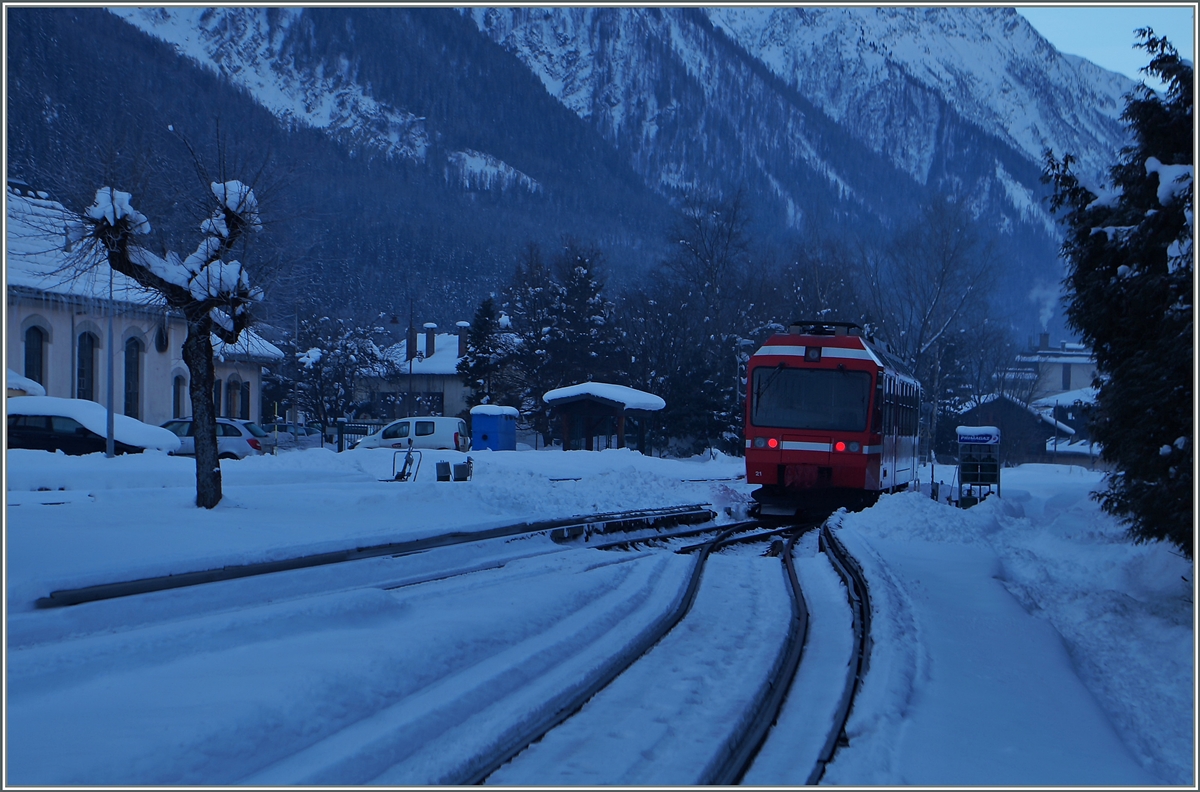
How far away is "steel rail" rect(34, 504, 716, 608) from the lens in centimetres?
880

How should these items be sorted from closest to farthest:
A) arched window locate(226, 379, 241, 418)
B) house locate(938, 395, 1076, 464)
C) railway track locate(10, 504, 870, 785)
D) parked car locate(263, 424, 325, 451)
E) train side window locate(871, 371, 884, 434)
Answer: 1. railway track locate(10, 504, 870, 785)
2. train side window locate(871, 371, 884, 434)
3. arched window locate(226, 379, 241, 418)
4. parked car locate(263, 424, 325, 451)
5. house locate(938, 395, 1076, 464)

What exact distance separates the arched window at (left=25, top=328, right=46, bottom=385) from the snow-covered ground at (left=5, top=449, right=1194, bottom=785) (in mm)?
22681

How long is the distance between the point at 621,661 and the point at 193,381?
31.1 ft

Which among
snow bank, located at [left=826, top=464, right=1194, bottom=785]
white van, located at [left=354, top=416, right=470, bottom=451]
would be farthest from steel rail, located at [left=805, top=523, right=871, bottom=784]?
white van, located at [left=354, top=416, right=470, bottom=451]

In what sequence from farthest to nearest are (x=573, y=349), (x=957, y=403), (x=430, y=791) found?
(x=957, y=403) < (x=573, y=349) < (x=430, y=791)

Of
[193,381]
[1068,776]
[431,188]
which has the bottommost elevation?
[1068,776]

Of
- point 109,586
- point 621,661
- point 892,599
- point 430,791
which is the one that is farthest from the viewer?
point 892,599

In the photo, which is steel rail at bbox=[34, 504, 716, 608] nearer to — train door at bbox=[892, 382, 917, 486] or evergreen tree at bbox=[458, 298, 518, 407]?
train door at bbox=[892, 382, 917, 486]

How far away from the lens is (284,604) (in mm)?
9180

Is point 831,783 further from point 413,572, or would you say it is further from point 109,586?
point 413,572

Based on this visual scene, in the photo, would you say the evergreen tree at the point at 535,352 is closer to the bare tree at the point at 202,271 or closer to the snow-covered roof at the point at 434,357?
the snow-covered roof at the point at 434,357

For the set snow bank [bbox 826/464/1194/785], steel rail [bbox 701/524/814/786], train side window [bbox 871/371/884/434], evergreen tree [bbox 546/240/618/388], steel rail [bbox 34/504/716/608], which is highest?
evergreen tree [bbox 546/240/618/388]

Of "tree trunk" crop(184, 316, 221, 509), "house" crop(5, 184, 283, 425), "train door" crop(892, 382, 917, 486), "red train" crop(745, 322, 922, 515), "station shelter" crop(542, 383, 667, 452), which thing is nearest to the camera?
"tree trunk" crop(184, 316, 221, 509)

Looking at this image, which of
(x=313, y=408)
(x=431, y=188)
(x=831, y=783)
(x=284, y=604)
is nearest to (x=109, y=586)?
(x=284, y=604)
